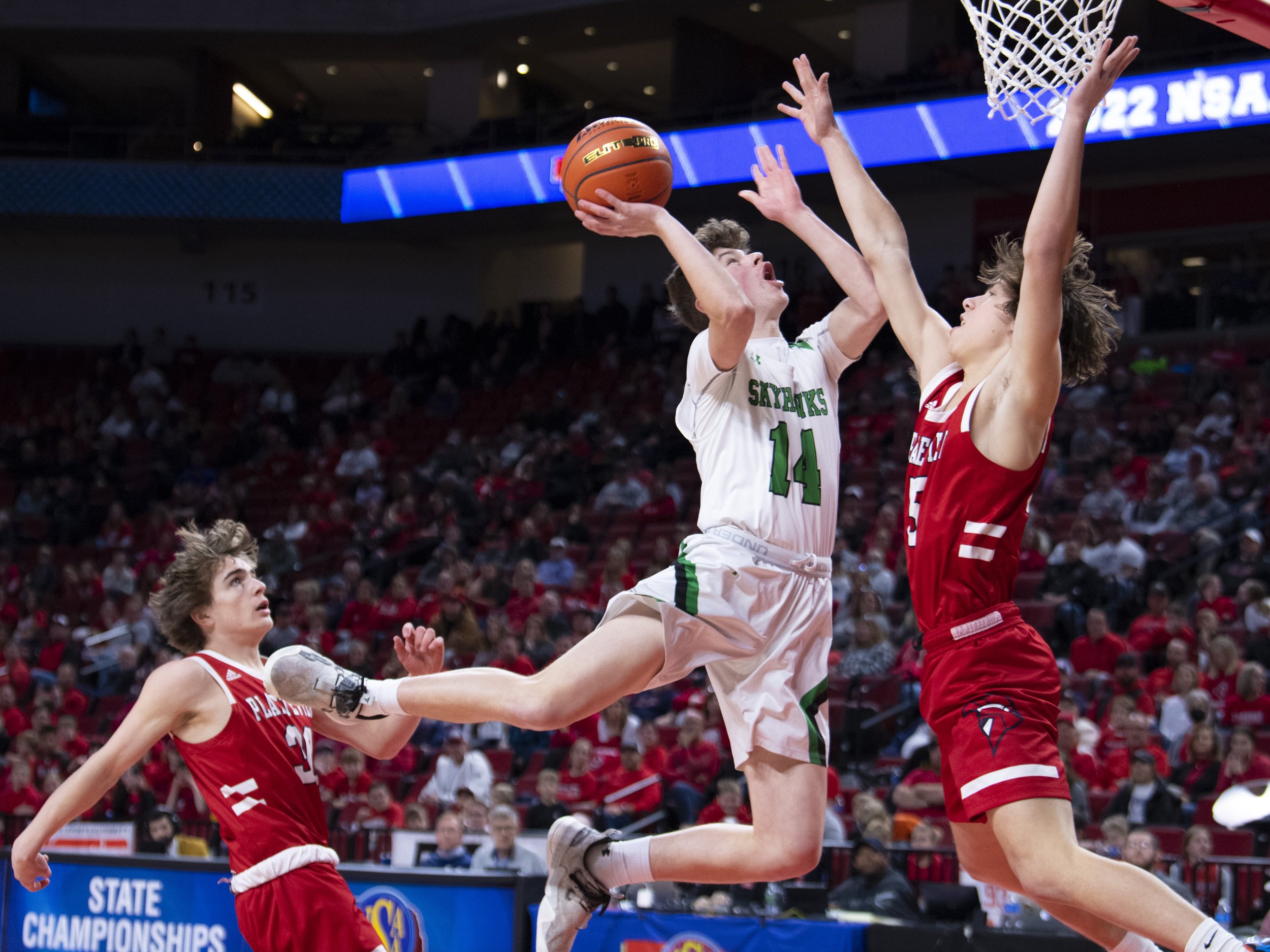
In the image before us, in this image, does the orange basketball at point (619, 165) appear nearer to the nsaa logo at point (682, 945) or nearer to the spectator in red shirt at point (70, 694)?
the nsaa logo at point (682, 945)

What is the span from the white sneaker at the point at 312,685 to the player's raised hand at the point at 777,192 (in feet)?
6.89

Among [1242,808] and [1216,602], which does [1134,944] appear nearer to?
[1242,808]

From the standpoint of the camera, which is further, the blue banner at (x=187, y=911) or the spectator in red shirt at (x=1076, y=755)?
the spectator in red shirt at (x=1076, y=755)

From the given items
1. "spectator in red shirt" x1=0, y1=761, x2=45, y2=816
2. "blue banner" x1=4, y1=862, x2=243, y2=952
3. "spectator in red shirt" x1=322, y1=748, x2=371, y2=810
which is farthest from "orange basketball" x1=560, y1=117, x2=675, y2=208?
"spectator in red shirt" x1=0, y1=761, x2=45, y2=816

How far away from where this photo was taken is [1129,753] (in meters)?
9.89

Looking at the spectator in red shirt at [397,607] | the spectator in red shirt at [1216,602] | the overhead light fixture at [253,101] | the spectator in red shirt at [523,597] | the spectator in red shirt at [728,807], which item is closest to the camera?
the spectator in red shirt at [728,807]

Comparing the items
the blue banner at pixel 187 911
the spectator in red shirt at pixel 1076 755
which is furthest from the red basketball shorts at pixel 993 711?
the spectator in red shirt at pixel 1076 755

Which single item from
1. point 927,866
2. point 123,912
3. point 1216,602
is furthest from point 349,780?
point 1216,602

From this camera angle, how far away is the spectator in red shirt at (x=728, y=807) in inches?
376

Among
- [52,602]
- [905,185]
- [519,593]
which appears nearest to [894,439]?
[519,593]

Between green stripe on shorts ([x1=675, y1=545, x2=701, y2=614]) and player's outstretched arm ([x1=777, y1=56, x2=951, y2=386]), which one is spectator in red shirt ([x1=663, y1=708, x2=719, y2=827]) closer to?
green stripe on shorts ([x1=675, y1=545, x2=701, y2=614])

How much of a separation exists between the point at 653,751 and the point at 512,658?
2.17m

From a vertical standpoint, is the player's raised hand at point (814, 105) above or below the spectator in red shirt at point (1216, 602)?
above

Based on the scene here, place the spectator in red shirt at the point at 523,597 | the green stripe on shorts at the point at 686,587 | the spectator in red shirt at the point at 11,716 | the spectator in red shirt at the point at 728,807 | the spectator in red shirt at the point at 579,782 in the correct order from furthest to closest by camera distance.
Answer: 1. the spectator in red shirt at the point at 11,716
2. the spectator in red shirt at the point at 523,597
3. the spectator in red shirt at the point at 579,782
4. the spectator in red shirt at the point at 728,807
5. the green stripe on shorts at the point at 686,587
